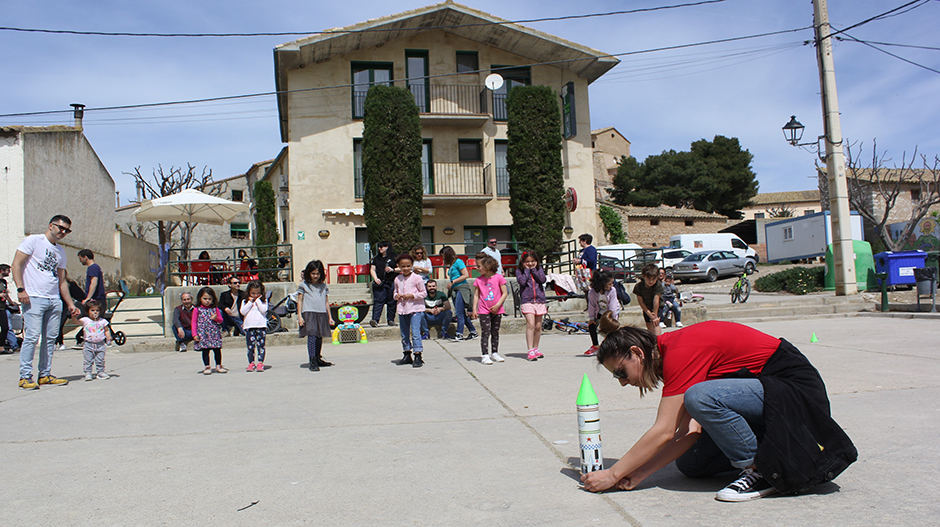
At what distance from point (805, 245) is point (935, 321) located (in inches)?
863

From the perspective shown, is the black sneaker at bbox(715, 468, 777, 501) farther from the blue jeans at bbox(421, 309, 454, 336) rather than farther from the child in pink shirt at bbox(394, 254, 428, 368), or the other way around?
the blue jeans at bbox(421, 309, 454, 336)

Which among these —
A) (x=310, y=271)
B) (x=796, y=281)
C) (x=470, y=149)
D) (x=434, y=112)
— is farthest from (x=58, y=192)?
(x=796, y=281)

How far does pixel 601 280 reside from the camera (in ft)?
30.0

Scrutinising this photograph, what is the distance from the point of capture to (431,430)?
4582mm

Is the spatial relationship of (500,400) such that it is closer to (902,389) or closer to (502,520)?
(502,520)

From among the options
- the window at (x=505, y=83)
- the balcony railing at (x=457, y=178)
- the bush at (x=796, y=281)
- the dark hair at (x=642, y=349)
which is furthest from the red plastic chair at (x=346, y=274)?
the dark hair at (x=642, y=349)

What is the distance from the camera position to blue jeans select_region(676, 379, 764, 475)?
9.25ft

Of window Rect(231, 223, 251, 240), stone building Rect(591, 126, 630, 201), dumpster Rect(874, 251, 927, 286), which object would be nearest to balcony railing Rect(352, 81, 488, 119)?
dumpster Rect(874, 251, 927, 286)

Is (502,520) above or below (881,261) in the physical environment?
below

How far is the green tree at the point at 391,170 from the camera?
18.3 meters

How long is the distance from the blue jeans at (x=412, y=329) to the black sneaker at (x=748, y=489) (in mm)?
5616

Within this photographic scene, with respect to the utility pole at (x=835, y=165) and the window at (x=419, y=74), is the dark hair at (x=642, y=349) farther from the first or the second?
the window at (x=419, y=74)

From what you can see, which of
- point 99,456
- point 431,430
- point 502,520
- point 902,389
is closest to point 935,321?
point 902,389

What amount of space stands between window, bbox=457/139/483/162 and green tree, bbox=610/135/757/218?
35159 millimetres
